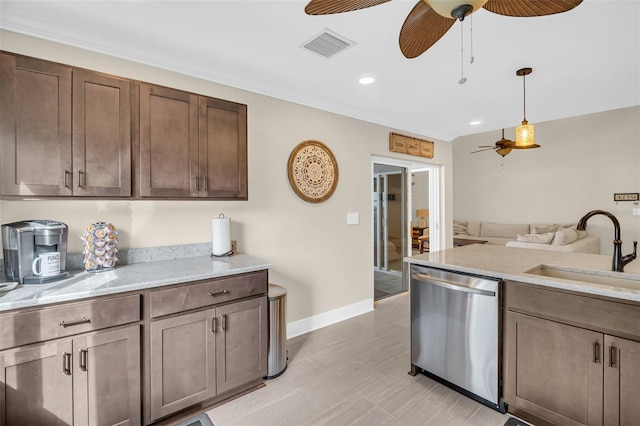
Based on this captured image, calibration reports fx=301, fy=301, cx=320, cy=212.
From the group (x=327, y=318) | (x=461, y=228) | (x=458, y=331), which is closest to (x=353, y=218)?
(x=327, y=318)

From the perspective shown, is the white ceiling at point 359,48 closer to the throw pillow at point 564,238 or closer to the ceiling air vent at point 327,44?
the ceiling air vent at point 327,44

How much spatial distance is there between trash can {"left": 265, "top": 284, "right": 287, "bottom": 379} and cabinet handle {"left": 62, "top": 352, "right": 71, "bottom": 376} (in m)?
1.26

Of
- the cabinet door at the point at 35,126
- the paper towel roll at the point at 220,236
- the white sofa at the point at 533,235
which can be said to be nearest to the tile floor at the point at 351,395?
the paper towel roll at the point at 220,236

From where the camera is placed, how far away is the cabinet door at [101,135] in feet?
6.33

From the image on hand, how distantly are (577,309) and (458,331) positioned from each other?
0.73 meters

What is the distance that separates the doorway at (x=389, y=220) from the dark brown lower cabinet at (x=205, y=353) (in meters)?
2.51

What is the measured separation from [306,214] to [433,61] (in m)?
1.91

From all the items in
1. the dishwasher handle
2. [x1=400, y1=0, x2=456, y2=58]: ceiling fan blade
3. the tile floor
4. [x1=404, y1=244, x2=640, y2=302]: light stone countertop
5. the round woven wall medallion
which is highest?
[x1=400, y1=0, x2=456, y2=58]: ceiling fan blade

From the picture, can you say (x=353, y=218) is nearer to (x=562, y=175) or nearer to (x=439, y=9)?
(x=439, y=9)

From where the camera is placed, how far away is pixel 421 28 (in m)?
1.55

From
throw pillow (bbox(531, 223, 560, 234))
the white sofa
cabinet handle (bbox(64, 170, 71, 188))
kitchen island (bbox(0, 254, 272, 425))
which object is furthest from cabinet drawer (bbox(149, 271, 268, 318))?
throw pillow (bbox(531, 223, 560, 234))

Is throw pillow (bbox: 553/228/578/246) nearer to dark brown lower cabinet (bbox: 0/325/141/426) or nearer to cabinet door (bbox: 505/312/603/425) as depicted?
cabinet door (bbox: 505/312/603/425)

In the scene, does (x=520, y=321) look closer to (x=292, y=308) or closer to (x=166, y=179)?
(x=292, y=308)

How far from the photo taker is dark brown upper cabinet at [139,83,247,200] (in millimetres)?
2172
